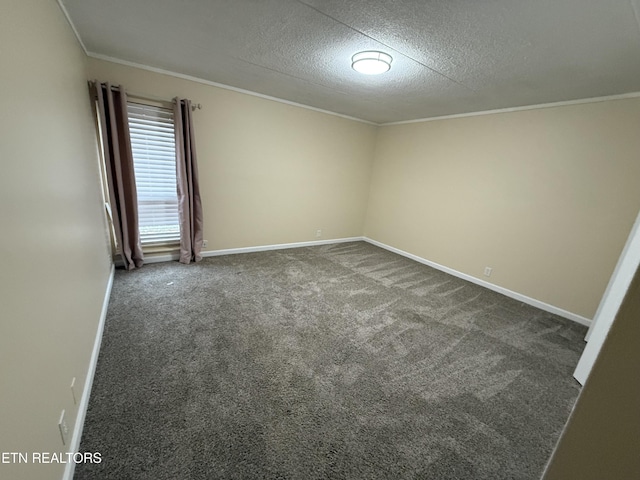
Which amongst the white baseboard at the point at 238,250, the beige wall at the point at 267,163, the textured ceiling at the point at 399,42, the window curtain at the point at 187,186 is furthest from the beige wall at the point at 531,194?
the window curtain at the point at 187,186

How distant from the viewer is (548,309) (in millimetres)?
3076

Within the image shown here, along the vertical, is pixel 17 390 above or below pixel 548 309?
above

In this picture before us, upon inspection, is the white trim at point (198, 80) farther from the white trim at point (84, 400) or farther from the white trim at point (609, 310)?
the white trim at point (609, 310)

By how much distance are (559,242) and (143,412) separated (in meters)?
4.18

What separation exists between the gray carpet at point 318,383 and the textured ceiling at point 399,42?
233 cm

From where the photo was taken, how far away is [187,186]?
3191 millimetres

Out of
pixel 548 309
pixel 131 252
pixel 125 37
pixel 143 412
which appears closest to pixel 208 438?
pixel 143 412

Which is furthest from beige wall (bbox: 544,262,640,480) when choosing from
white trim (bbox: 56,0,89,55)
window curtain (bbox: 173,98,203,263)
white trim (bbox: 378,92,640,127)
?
window curtain (bbox: 173,98,203,263)

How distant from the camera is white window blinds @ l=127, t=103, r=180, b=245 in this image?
295 centimetres

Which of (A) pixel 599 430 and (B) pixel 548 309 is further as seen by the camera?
(B) pixel 548 309

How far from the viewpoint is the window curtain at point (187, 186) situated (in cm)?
301

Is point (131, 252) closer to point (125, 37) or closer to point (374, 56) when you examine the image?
point (125, 37)

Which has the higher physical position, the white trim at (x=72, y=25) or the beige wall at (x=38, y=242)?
the white trim at (x=72, y=25)

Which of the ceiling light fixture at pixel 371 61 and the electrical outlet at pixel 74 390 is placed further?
the ceiling light fixture at pixel 371 61
